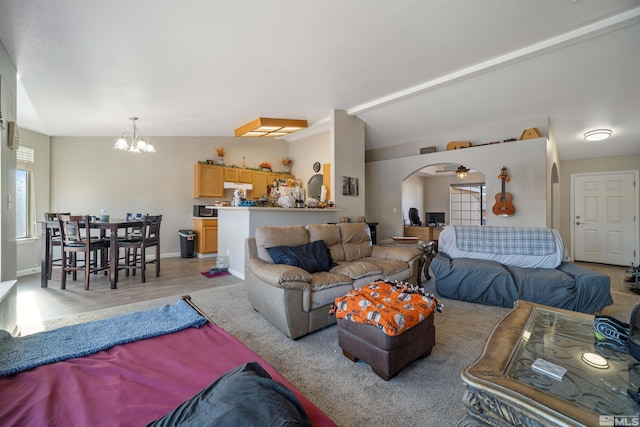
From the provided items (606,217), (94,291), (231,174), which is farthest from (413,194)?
(94,291)

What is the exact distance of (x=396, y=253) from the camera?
3.56m

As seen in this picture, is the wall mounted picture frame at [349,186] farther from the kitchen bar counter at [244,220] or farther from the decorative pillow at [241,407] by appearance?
the decorative pillow at [241,407]

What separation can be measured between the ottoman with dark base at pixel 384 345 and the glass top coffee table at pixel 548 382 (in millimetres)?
535

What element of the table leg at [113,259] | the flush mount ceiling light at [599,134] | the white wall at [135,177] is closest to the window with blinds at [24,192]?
the white wall at [135,177]

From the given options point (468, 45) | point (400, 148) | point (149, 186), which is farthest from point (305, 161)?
point (468, 45)

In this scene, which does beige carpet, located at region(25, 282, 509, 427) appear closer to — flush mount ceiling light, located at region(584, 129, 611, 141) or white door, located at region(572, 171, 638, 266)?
flush mount ceiling light, located at region(584, 129, 611, 141)

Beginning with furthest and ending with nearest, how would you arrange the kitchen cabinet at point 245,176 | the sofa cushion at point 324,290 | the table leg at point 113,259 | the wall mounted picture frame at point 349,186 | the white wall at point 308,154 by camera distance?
the kitchen cabinet at point 245,176
the white wall at point 308,154
the wall mounted picture frame at point 349,186
the table leg at point 113,259
the sofa cushion at point 324,290

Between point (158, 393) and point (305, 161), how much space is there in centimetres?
648

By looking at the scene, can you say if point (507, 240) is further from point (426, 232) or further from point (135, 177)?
point (135, 177)

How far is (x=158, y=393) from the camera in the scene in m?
1.05

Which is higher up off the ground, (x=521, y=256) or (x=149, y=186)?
(x=149, y=186)

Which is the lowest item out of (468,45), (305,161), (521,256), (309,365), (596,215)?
(309,365)

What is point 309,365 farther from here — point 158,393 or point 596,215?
point 596,215

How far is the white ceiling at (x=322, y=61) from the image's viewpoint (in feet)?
7.46
